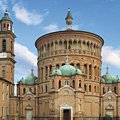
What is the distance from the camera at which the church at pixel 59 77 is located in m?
78.0

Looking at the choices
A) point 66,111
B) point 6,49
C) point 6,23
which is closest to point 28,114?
point 66,111

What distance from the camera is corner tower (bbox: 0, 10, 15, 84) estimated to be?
82.9m

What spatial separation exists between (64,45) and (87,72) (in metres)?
8.91

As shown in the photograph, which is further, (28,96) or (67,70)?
(28,96)

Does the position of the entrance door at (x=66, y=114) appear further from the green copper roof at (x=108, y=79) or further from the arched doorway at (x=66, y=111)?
the green copper roof at (x=108, y=79)

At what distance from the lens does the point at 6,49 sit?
83.6 meters

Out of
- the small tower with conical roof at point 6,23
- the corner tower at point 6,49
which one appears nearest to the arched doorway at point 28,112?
the corner tower at point 6,49

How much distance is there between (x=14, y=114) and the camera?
83.0m

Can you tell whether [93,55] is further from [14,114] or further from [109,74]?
[14,114]

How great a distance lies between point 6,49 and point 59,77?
18.2m

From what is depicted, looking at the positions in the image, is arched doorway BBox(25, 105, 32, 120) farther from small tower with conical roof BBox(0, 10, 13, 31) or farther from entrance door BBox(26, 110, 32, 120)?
small tower with conical roof BBox(0, 10, 13, 31)

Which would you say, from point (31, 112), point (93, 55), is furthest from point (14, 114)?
point (93, 55)

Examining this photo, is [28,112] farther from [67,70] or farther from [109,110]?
[109,110]

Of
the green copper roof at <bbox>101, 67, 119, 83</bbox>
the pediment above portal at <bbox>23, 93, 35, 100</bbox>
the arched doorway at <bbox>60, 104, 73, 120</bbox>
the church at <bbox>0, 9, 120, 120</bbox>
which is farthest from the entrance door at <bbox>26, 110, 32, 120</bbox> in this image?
the green copper roof at <bbox>101, 67, 119, 83</bbox>
